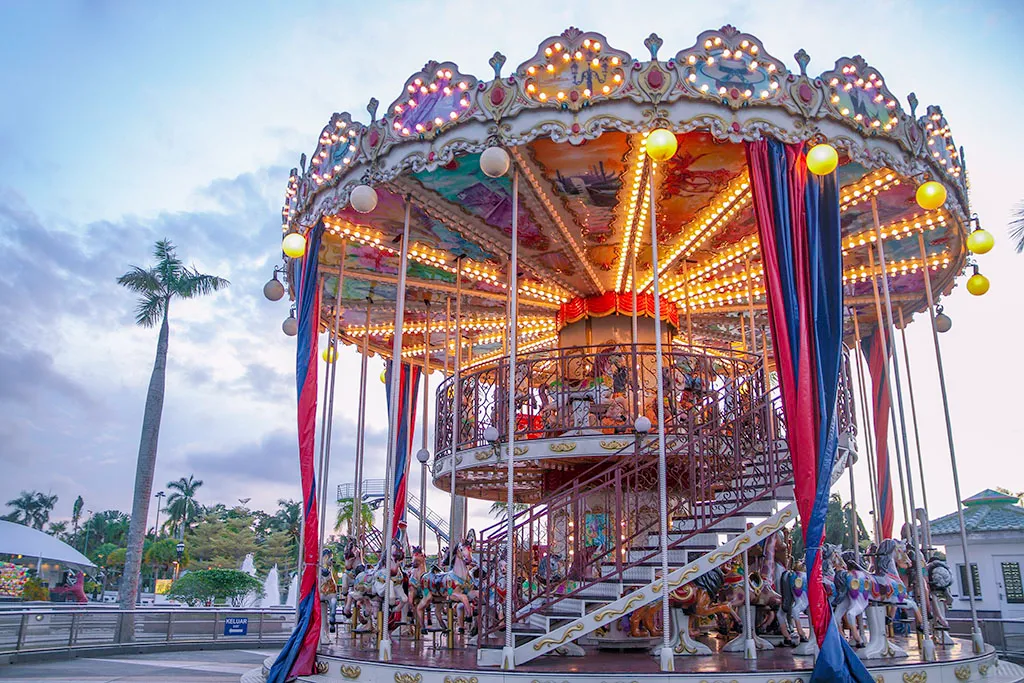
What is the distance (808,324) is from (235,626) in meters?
15.0

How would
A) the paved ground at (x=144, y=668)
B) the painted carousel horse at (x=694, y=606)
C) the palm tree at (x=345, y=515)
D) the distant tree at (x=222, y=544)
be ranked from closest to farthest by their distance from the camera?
the painted carousel horse at (x=694, y=606) < the paved ground at (x=144, y=668) < the palm tree at (x=345, y=515) < the distant tree at (x=222, y=544)

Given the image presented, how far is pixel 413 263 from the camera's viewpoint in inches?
573

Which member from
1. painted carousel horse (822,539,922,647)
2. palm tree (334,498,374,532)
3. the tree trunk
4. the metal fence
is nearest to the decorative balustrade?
painted carousel horse (822,539,922,647)

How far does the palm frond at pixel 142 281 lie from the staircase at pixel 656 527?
23.7 m

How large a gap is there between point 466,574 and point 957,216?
28.4 feet

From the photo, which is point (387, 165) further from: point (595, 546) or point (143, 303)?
point (143, 303)

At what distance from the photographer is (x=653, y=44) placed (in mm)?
9281

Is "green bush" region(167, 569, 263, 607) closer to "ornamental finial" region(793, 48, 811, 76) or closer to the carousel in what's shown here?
the carousel

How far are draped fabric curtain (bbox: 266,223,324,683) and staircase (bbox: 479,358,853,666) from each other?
2095 millimetres

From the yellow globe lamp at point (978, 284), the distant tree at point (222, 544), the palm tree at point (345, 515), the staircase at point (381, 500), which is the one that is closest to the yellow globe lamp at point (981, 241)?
the yellow globe lamp at point (978, 284)

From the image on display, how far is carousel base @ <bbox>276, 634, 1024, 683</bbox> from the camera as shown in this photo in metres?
7.27

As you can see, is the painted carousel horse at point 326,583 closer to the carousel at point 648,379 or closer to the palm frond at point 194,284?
the carousel at point 648,379

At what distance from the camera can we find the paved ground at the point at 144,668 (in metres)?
11.5

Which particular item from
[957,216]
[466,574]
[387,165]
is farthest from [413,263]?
[957,216]
